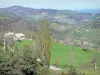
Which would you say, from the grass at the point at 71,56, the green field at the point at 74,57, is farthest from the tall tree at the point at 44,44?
the grass at the point at 71,56

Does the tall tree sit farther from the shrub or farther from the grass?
the grass

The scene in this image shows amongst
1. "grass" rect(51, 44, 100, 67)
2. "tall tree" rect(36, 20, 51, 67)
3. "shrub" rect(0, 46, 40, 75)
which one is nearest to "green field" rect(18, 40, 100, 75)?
"grass" rect(51, 44, 100, 67)

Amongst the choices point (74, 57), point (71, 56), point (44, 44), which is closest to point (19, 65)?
point (44, 44)

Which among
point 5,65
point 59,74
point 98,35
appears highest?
point 5,65

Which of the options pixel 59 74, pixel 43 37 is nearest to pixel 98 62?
pixel 43 37

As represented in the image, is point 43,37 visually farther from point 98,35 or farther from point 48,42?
point 98,35

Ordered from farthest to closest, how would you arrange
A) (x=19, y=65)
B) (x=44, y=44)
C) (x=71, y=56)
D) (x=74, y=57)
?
(x=71, y=56) < (x=74, y=57) < (x=44, y=44) < (x=19, y=65)

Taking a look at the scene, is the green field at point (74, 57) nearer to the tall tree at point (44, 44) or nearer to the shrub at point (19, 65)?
the tall tree at point (44, 44)

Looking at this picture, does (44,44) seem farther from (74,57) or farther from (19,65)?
(74,57)

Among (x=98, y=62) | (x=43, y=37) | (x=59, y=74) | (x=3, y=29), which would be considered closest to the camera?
(x=59, y=74)
